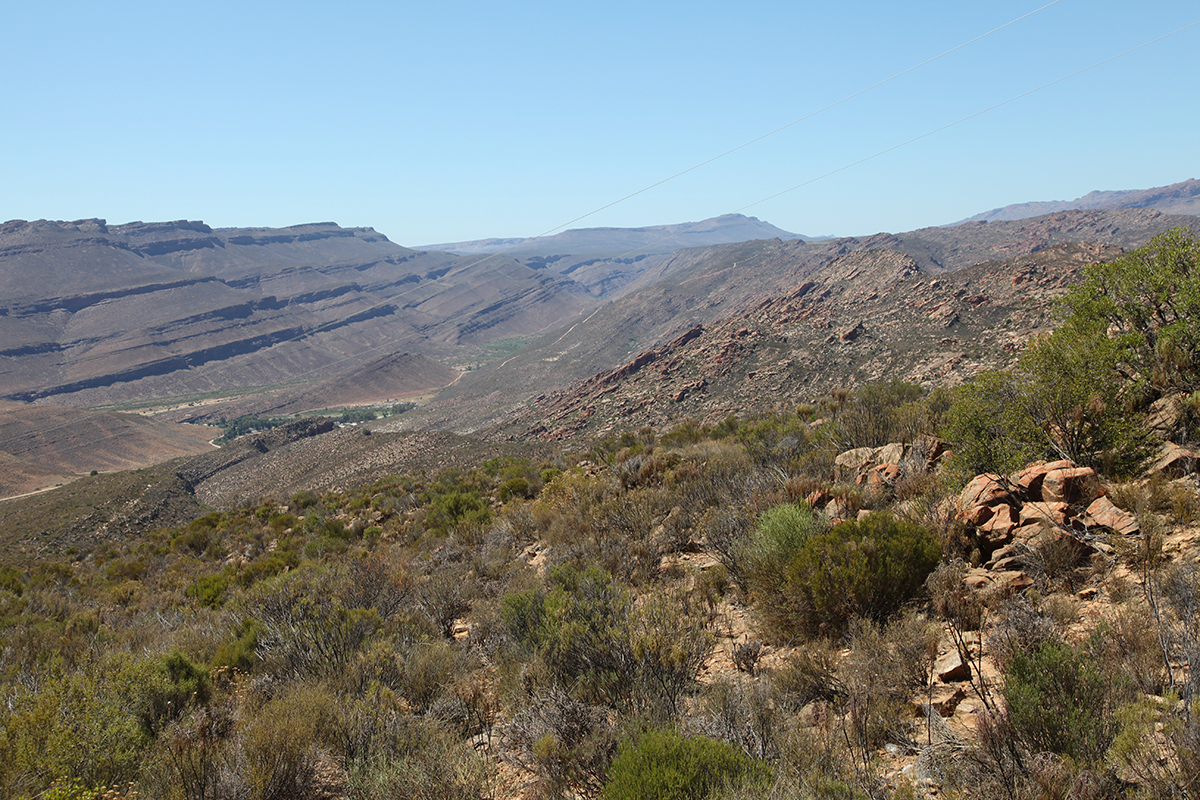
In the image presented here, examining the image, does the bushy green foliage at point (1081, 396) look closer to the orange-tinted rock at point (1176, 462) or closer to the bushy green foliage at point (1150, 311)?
the bushy green foliage at point (1150, 311)

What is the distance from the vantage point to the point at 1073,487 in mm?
6273

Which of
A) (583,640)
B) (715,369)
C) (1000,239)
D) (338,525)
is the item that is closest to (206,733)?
(583,640)

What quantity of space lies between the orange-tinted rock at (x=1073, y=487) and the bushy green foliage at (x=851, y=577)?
161 cm

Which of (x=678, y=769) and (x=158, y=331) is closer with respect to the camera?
(x=678, y=769)

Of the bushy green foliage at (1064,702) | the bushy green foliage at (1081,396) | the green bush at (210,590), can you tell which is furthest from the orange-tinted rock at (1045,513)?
the green bush at (210,590)

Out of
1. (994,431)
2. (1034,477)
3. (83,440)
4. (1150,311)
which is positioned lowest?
(1034,477)

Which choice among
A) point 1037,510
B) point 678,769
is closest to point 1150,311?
point 1037,510

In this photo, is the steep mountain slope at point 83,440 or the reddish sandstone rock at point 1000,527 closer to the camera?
the reddish sandstone rock at point 1000,527

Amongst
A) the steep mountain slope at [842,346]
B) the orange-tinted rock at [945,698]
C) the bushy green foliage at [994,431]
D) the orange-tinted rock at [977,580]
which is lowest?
the steep mountain slope at [842,346]

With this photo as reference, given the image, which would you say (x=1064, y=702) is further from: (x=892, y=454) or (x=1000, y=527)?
(x=892, y=454)

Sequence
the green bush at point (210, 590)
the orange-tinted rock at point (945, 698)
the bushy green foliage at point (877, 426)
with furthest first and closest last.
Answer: the green bush at point (210, 590)
the bushy green foliage at point (877, 426)
the orange-tinted rock at point (945, 698)

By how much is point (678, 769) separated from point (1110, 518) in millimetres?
5137

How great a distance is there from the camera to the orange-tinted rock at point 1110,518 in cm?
549

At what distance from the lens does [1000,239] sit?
108875 mm
